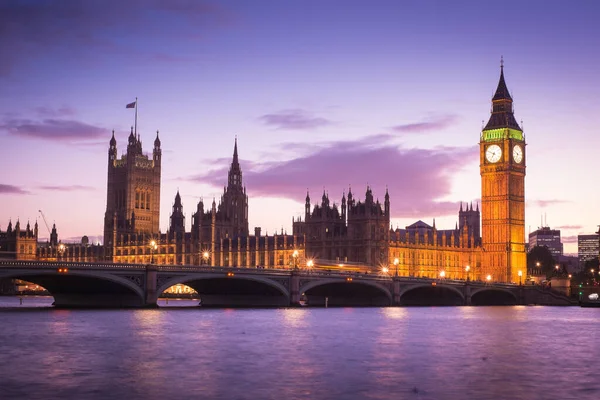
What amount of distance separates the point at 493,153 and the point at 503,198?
32.8ft

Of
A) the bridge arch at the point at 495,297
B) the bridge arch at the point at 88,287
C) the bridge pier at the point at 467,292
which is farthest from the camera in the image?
the bridge arch at the point at 495,297

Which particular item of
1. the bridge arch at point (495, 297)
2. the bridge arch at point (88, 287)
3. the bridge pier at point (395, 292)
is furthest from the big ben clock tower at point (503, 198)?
the bridge arch at point (88, 287)

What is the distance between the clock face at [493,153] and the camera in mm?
196625

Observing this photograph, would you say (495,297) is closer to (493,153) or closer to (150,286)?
(493,153)

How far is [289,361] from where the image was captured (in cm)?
4675

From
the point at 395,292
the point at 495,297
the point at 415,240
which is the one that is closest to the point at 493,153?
the point at 415,240

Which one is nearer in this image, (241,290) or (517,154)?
(241,290)

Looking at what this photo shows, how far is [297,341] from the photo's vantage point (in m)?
59.5

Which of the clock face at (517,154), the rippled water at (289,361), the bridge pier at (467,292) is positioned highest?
the clock face at (517,154)

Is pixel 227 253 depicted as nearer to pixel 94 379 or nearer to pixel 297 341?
pixel 297 341

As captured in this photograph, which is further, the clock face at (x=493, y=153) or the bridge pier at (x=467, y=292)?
the clock face at (x=493, y=153)

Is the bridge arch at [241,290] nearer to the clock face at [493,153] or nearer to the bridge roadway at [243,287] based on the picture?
the bridge roadway at [243,287]

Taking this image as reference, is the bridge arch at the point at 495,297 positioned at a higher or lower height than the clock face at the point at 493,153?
lower

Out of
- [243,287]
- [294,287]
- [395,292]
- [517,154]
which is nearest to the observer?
[294,287]
